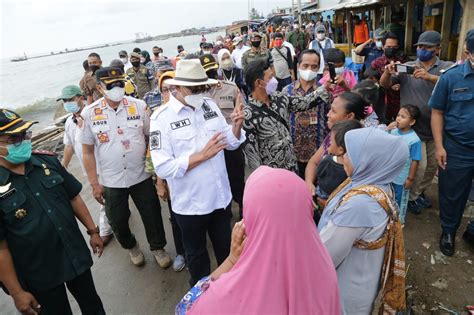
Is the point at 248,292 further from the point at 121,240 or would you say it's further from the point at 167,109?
the point at 121,240

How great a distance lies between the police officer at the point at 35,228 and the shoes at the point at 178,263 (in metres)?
1.09

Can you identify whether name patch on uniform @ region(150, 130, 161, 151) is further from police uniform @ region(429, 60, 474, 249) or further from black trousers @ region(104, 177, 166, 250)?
police uniform @ region(429, 60, 474, 249)

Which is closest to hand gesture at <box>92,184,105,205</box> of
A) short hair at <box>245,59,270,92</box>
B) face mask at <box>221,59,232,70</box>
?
short hair at <box>245,59,270,92</box>

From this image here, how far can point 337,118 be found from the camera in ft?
8.04

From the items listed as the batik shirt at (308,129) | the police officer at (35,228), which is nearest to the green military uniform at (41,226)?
the police officer at (35,228)

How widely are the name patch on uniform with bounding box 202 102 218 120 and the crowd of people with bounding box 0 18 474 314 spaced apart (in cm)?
2

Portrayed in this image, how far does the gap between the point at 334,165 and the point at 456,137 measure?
1.41m

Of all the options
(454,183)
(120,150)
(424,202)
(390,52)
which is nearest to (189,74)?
(120,150)

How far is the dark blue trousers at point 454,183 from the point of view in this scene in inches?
107

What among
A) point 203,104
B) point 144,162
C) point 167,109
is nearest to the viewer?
point 167,109

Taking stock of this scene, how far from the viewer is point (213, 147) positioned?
83.2 inches

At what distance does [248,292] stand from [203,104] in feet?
5.45

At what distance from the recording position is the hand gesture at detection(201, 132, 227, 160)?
2.10 metres

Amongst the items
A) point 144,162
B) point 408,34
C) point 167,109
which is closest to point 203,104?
point 167,109
